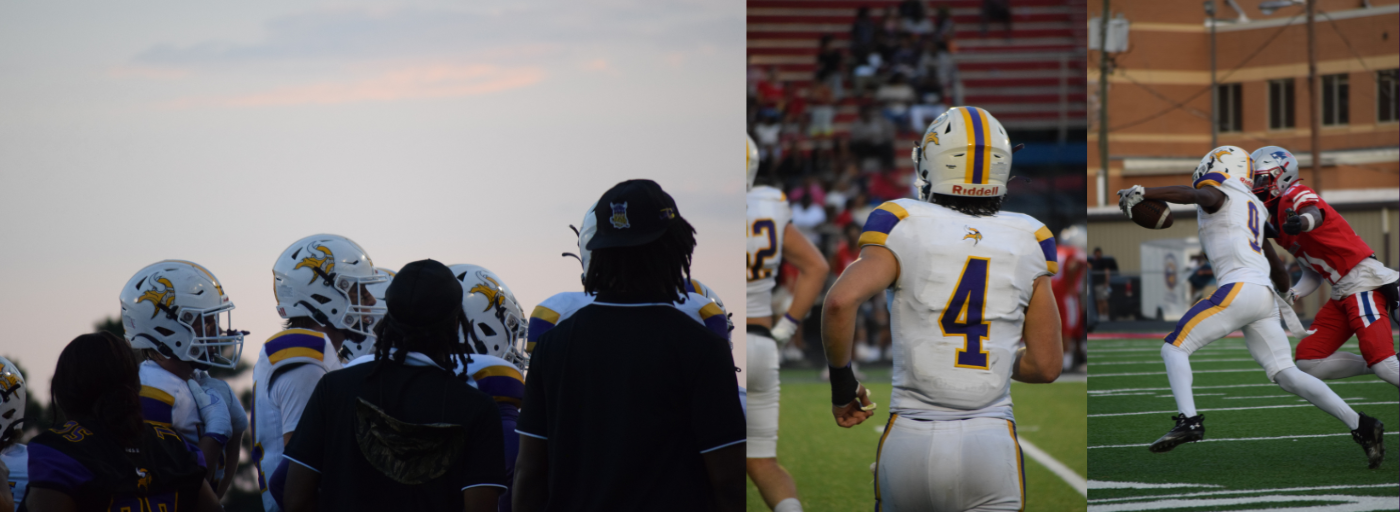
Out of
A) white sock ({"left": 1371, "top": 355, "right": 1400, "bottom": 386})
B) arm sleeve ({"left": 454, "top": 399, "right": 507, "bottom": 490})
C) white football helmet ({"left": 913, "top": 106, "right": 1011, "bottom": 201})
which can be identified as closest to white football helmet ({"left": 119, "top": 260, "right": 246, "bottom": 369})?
arm sleeve ({"left": 454, "top": 399, "right": 507, "bottom": 490})

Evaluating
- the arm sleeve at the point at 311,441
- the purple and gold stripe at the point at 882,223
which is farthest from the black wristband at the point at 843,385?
the arm sleeve at the point at 311,441

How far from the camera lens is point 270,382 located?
2844 mm

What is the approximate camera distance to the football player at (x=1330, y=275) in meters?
3.11

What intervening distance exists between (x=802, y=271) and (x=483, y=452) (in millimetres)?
2186

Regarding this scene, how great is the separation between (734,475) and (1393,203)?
2.32m

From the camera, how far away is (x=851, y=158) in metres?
9.74

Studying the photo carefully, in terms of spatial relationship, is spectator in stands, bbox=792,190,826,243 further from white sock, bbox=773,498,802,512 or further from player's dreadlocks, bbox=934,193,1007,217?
player's dreadlocks, bbox=934,193,1007,217

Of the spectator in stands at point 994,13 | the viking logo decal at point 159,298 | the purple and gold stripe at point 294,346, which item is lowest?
the purple and gold stripe at point 294,346

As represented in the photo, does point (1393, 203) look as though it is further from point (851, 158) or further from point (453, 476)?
point (851, 158)

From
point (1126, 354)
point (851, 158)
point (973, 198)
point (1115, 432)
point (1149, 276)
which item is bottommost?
point (1115, 432)

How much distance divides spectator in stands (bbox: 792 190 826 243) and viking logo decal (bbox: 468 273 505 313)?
20.1 feet

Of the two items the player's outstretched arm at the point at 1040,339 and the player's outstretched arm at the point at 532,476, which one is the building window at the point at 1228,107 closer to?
the player's outstretched arm at the point at 1040,339

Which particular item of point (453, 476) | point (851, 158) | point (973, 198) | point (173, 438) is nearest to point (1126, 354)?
→ point (973, 198)

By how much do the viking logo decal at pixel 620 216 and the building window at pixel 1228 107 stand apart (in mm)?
2138
